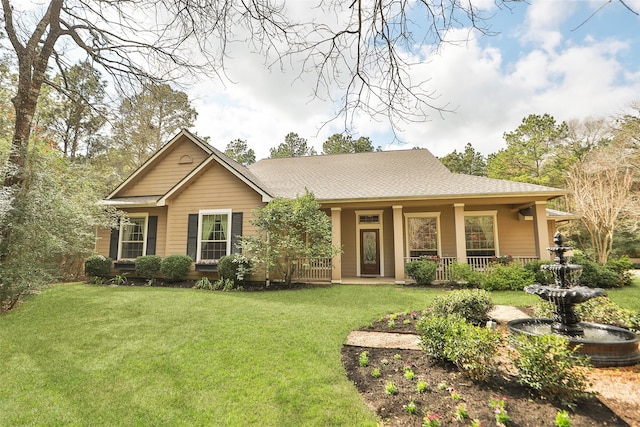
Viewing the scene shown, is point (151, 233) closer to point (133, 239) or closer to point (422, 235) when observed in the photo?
point (133, 239)

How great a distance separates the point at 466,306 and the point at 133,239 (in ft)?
40.2

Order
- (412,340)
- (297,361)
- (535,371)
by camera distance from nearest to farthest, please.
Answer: (535,371)
(297,361)
(412,340)

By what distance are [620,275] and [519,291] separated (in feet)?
11.8

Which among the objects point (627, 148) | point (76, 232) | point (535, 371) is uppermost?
point (627, 148)

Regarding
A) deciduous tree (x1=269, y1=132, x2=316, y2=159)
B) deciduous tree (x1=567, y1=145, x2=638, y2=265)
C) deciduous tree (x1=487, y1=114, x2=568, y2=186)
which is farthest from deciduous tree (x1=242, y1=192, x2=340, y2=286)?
deciduous tree (x1=269, y1=132, x2=316, y2=159)

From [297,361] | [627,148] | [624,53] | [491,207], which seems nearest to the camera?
[624,53]

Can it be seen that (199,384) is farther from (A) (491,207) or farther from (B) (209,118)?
(A) (491,207)

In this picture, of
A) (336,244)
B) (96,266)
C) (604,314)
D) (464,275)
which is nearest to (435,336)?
(604,314)

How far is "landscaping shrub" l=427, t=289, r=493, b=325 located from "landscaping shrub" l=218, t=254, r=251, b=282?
610 centimetres

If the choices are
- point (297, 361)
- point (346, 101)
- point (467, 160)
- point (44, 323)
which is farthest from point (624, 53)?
point (467, 160)

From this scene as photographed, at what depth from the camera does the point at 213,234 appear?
10977 millimetres

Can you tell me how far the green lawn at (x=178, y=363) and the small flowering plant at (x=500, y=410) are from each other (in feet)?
Answer: 3.50

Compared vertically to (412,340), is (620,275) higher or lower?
higher

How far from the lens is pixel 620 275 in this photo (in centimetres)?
944
